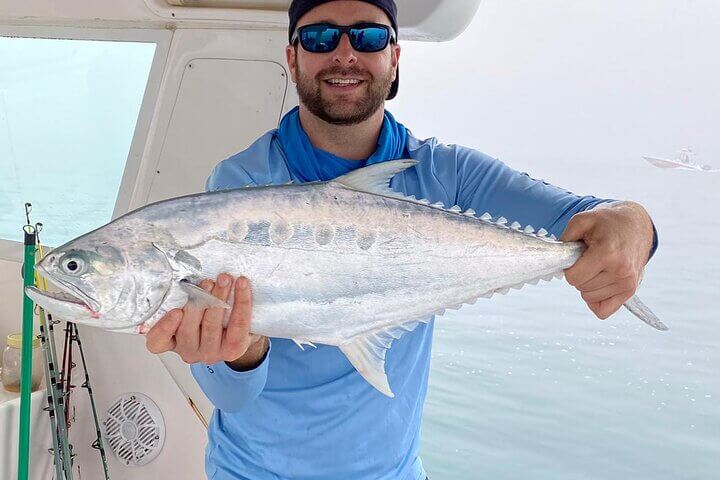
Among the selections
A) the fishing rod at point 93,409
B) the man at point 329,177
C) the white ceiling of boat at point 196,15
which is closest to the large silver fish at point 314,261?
the man at point 329,177

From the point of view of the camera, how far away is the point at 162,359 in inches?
87.3

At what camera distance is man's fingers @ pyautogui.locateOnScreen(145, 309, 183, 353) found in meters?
0.97

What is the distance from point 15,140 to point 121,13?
74 centimetres

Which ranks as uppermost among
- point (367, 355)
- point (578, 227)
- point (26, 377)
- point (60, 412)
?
point (578, 227)

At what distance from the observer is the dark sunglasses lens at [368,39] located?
1.26 m

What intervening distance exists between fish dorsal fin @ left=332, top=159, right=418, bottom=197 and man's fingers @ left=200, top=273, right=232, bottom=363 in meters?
0.22

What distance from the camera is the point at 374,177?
1041mm

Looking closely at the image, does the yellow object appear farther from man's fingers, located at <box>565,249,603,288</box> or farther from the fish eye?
man's fingers, located at <box>565,249,603,288</box>

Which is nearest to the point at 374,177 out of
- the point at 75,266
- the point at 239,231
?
the point at 239,231

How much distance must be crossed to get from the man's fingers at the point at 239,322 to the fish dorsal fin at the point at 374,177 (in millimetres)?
209

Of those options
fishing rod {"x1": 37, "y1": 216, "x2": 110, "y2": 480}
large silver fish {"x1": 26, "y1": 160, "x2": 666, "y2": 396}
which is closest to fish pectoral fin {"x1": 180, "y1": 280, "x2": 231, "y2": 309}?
large silver fish {"x1": 26, "y1": 160, "x2": 666, "y2": 396}

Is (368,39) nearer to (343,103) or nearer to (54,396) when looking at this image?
(343,103)

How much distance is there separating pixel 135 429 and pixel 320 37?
5.15 feet

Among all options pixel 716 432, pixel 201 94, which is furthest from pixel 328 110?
pixel 716 432
